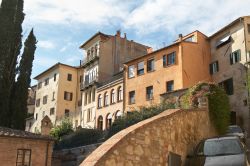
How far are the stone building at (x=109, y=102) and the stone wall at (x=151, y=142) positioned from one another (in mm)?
33385

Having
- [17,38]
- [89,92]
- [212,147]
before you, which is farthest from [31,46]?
[212,147]

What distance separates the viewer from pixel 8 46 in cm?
3634

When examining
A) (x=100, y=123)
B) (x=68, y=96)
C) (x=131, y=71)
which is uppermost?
(x=131, y=71)

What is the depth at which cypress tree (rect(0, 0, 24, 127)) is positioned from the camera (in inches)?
1353

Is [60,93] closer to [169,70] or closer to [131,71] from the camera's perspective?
[131,71]

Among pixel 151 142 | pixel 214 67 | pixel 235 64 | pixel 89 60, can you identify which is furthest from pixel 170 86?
pixel 151 142

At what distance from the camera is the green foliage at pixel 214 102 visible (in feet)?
55.4

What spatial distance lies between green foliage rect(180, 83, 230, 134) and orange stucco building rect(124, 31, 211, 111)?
2021cm

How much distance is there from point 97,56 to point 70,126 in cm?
1319

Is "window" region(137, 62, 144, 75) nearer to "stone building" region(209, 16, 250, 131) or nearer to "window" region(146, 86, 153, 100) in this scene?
"window" region(146, 86, 153, 100)

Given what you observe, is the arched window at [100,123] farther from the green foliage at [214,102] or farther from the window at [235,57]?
the green foliage at [214,102]

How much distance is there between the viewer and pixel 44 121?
30375mm

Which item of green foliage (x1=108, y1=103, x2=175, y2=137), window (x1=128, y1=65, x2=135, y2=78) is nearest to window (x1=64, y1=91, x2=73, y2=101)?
window (x1=128, y1=65, x2=135, y2=78)

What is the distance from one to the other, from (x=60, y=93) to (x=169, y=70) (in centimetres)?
2885
